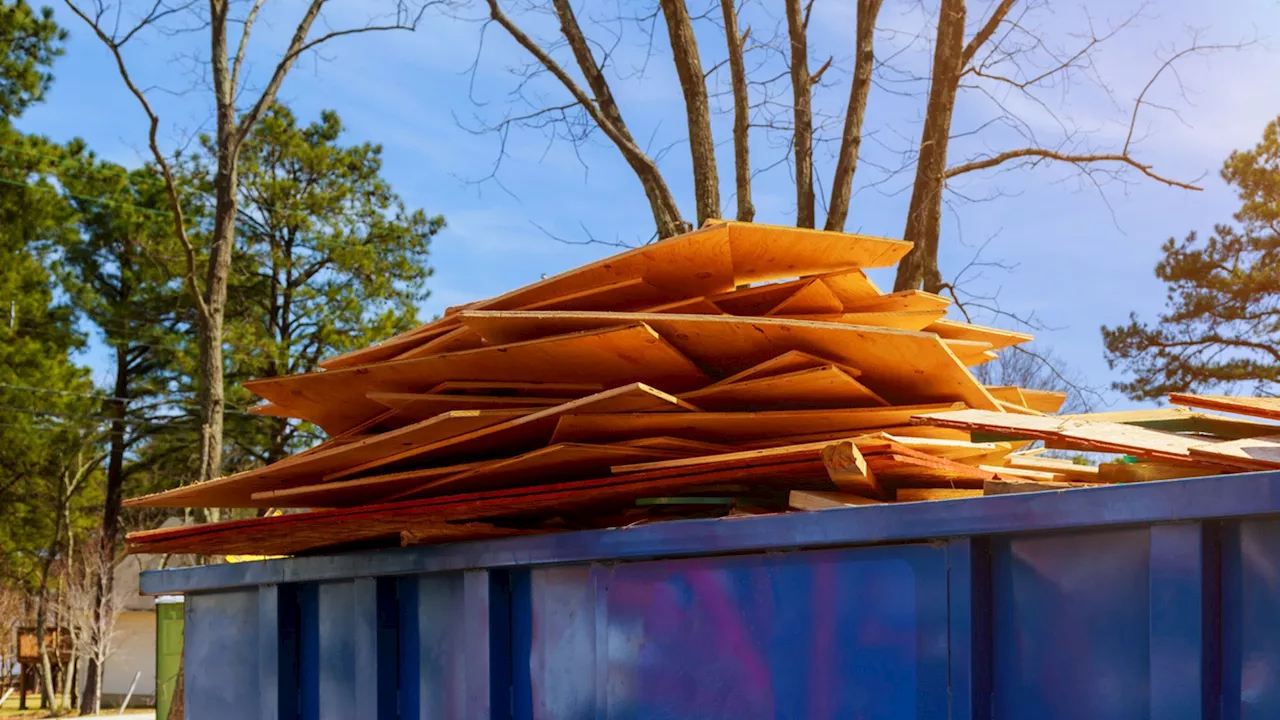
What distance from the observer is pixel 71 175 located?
34.7 metres

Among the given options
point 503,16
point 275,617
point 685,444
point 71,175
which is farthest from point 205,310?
point 71,175

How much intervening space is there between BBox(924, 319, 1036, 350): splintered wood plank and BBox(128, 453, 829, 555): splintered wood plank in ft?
→ 4.38

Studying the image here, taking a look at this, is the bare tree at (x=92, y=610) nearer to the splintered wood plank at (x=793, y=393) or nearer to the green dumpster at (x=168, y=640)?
the green dumpster at (x=168, y=640)

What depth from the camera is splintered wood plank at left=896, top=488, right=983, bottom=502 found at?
327cm

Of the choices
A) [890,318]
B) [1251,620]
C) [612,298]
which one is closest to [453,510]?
[612,298]

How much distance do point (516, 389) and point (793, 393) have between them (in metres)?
1.04

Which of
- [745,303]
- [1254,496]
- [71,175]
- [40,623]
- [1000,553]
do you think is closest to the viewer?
[1254,496]

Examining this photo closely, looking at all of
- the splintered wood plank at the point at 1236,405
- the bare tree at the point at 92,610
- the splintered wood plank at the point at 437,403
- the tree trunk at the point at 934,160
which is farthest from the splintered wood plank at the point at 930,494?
the bare tree at the point at 92,610

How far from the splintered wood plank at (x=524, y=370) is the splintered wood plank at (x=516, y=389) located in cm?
3

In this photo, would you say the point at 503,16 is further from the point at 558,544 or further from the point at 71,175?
the point at 71,175

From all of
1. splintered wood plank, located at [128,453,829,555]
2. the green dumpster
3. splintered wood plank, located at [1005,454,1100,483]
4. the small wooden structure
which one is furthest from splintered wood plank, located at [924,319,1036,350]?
the small wooden structure

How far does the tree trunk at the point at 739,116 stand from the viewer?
1117 centimetres

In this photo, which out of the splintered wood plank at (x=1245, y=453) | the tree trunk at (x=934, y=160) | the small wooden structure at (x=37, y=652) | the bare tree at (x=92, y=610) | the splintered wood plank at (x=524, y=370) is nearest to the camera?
the splintered wood plank at (x=1245, y=453)

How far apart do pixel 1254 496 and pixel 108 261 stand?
125ft
